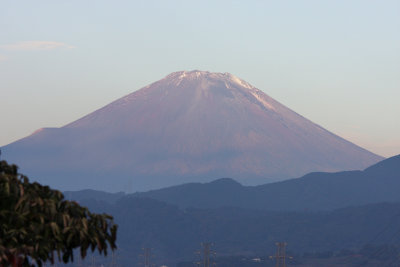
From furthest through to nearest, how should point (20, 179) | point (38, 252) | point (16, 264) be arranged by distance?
point (20, 179) < point (38, 252) < point (16, 264)

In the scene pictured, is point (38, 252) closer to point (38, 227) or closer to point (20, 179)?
point (38, 227)

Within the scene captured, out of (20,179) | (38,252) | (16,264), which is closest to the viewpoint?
(16,264)

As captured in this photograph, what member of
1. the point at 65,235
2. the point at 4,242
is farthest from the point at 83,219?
the point at 4,242

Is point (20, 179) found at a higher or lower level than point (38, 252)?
higher

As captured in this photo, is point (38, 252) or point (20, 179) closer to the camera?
point (38, 252)

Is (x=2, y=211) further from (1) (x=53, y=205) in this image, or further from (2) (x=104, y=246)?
(2) (x=104, y=246)

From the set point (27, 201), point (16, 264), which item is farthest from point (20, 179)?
point (16, 264)
